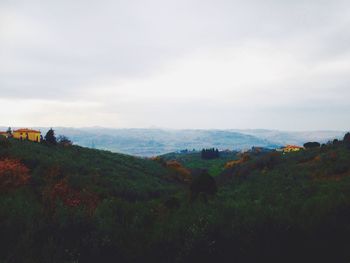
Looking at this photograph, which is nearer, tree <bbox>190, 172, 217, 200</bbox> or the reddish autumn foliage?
the reddish autumn foliage

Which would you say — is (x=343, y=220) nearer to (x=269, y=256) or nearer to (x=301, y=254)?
(x=301, y=254)

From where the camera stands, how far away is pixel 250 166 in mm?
97062

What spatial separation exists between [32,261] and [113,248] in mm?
4009

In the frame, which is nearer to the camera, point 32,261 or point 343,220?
point 32,261

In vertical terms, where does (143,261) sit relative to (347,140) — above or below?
below

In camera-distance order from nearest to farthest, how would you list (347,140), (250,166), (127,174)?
1. (127,174)
2. (347,140)
3. (250,166)

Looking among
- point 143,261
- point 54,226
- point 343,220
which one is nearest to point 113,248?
point 143,261

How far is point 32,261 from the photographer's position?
52.2 feet

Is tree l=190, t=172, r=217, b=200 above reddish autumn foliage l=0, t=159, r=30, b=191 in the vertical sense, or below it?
below

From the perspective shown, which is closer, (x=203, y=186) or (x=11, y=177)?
(x=11, y=177)

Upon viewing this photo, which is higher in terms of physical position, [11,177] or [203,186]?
[11,177]

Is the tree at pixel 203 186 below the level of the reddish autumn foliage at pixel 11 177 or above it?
below

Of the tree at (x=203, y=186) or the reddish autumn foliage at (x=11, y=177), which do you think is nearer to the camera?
the reddish autumn foliage at (x=11, y=177)

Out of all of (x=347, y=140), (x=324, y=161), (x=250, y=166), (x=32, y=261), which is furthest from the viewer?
(x=250, y=166)
